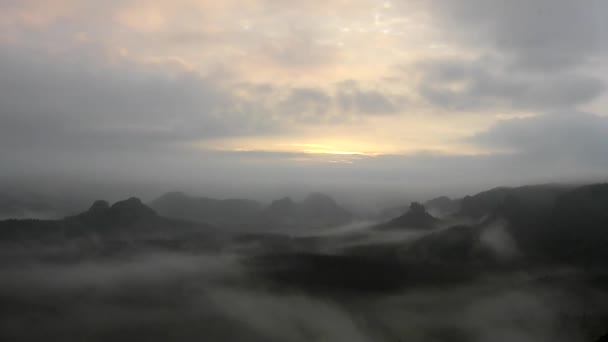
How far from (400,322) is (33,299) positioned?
178003 millimetres

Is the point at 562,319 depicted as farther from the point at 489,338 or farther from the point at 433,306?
the point at 433,306

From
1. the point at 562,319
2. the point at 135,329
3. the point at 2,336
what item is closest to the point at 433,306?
the point at 562,319

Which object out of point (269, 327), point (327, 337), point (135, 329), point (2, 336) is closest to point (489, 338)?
point (327, 337)

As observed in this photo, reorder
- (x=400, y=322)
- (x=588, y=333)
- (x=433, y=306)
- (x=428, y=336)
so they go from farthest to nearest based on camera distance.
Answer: (x=433, y=306), (x=400, y=322), (x=428, y=336), (x=588, y=333)

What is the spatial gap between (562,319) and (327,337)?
103 metres

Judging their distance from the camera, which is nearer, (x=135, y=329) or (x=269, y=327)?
(x=135, y=329)

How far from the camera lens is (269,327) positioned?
185875mm

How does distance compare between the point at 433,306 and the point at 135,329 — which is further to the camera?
the point at 433,306

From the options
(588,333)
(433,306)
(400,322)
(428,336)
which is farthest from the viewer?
(433,306)

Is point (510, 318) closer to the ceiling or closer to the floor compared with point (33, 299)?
closer to the floor

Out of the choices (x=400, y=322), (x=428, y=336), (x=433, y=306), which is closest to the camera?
(x=428, y=336)

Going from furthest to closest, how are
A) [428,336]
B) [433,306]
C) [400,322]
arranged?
[433,306]
[400,322]
[428,336]

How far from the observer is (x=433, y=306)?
198000mm

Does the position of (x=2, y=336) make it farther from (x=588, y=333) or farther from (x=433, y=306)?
(x=588, y=333)
